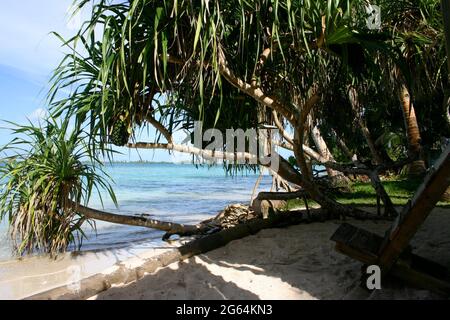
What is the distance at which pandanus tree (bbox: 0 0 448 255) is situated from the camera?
115 inches

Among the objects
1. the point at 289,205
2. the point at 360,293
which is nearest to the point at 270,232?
the point at 360,293

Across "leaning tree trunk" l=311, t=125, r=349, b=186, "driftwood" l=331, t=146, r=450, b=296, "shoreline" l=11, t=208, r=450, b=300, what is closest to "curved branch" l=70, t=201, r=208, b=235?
"shoreline" l=11, t=208, r=450, b=300

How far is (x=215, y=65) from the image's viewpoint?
2.87 m

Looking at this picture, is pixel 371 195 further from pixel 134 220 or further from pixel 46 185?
pixel 46 185

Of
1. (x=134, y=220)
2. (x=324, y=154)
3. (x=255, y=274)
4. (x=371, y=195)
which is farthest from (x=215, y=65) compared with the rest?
(x=324, y=154)

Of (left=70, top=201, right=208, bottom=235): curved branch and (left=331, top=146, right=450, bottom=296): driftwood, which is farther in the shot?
(left=70, top=201, right=208, bottom=235): curved branch

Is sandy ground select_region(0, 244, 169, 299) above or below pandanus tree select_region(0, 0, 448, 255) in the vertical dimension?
below

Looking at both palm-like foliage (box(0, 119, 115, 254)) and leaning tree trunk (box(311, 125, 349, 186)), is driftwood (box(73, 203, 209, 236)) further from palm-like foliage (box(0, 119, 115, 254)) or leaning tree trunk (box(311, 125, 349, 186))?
leaning tree trunk (box(311, 125, 349, 186))

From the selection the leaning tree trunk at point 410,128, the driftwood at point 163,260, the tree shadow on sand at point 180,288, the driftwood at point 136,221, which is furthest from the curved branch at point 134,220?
the leaning tree trunk at point 410,128

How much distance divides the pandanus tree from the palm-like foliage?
245mm

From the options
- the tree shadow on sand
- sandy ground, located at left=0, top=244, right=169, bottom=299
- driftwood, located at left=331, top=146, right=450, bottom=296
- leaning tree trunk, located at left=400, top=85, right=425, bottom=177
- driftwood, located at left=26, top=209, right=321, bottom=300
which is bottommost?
sandy ground, located at left=0, top=244, right=169, bottom=299

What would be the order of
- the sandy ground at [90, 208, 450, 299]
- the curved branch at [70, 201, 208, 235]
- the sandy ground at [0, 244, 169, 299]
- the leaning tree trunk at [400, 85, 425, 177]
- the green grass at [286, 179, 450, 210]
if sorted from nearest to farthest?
the sandy ground at [90, 208, 450, 299]
the sandy ground at [0, 244, 169, 299]
the curved branch at [70, 201, 208, 235]
the leaning tree trunk at [400, 85, 425, 177]
the green grass at [286, 179, 450, 210]

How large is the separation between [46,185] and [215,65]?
2225mm

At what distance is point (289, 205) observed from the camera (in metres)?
7.39
